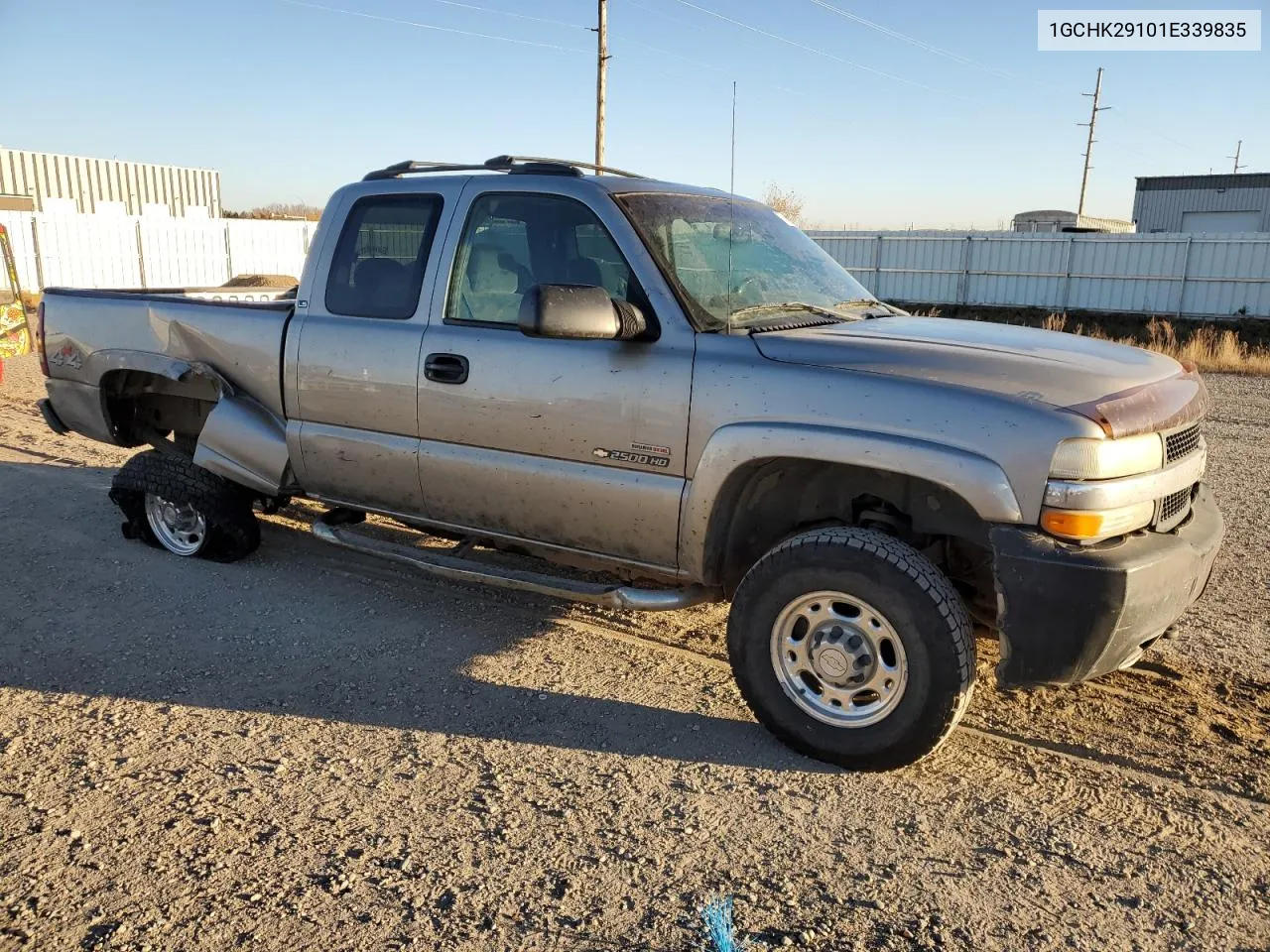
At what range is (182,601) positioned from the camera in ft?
16.7

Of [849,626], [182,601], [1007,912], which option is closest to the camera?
[1007,912]

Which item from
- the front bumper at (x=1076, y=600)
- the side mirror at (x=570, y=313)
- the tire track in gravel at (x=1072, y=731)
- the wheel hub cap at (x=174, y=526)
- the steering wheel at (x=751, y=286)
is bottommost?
the tire track in gravel at (x=1072, y=731)

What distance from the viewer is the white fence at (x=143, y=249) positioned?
21938 mm

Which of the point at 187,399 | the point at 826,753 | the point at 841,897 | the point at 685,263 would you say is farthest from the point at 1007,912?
the point at 187,399

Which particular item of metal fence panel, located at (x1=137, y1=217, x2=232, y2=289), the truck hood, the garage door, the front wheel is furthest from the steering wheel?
the garage door

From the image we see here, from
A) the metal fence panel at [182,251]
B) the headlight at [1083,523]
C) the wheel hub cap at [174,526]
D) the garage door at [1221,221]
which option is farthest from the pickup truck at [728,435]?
the garage door at [1221,221]

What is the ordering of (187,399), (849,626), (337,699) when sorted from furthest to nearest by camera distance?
(187,399)
(337,699)
(849,626)

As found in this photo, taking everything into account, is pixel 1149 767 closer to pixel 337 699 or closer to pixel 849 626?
pixel 849 626

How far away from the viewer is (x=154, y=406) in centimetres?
606

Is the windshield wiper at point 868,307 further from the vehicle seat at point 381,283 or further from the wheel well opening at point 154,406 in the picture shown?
the wheel well opening at point 154,406

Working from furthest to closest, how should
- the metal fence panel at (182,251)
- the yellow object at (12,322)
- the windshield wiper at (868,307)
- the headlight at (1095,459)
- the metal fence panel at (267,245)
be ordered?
the metal fence panel at (267,245) → the metal fence panel at (182,251) → the yellow object at (12,322) → the windshield wiper at (868,307) → the headlight at (1095,459)

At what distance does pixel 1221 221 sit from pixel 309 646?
44880mm

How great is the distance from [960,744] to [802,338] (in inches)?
65.8

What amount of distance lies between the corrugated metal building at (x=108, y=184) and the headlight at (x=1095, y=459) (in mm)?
38693
